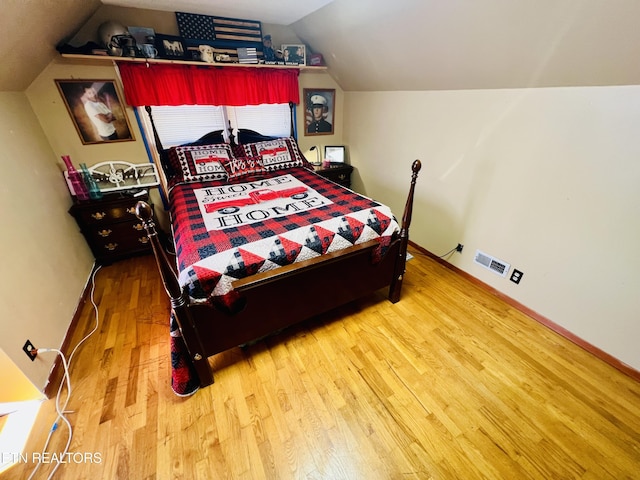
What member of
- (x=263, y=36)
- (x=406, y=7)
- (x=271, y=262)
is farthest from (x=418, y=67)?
(x=271, y=262)

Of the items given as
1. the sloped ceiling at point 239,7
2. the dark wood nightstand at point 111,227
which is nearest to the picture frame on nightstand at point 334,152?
the sloped ceiling at point 239,7

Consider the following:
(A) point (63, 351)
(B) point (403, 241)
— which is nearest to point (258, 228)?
(B) point (403, 241)

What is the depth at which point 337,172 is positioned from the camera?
135 inches

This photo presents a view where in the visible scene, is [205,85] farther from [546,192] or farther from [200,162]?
[546,192]

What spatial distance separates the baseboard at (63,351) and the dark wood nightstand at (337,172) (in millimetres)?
2601

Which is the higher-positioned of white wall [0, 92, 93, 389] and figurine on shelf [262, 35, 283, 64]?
figurine on shelf [262, 35, 283, 64]

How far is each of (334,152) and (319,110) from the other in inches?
22.1

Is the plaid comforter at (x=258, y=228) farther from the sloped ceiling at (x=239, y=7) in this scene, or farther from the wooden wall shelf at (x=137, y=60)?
the sloped ceiling at (x=239, y=7)

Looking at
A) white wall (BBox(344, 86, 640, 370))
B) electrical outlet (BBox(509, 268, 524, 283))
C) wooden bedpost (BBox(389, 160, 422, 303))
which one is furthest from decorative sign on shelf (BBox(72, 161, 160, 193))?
electrical outlet (BBox(509, 268, 524, 283))

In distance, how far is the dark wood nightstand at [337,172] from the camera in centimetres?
334

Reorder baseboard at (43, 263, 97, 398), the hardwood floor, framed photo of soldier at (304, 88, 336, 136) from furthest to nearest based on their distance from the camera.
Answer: framed photo of soldier at (304, 88, 336, 136) < baseboard at (43, 263, 97, 398) < the hardwood floor

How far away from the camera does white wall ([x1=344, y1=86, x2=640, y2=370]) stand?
1443mm

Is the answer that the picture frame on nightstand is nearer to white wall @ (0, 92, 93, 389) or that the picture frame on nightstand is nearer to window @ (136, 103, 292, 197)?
window @ (136, 103, 292, 197)

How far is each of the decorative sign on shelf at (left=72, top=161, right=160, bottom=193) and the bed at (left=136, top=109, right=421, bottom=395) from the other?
2.29ft
